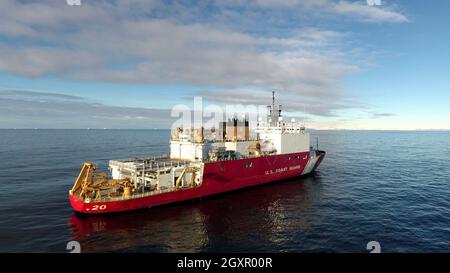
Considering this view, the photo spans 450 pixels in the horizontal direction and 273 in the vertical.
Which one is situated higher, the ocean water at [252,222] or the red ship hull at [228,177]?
the red ship hull at [228,177]

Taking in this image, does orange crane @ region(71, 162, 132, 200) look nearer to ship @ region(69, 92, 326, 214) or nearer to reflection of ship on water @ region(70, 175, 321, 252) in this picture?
ship @ region(69, 92, 326, 214)

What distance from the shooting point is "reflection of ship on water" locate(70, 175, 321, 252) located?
21.3 m

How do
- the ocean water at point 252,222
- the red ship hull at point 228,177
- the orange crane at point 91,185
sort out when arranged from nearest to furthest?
the ocean water at point 252,222, the orange crane at point 91,185, the red ship hull at point 228,177

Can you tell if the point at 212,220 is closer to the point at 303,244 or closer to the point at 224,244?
the point at 224,244

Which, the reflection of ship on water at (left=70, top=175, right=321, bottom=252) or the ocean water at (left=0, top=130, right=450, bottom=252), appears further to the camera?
the reflection of ship on water at (left=70, top=175, right=321, bottom=252)

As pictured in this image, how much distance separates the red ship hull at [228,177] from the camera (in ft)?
88.3

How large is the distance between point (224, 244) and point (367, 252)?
11.4 meters

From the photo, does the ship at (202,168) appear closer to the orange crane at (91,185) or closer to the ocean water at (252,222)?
the orange crane at (91,185)

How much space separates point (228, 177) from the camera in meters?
35.0

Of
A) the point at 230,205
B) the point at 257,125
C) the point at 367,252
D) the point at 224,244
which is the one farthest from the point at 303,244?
the point at 257,125

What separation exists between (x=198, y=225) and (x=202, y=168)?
8314mm

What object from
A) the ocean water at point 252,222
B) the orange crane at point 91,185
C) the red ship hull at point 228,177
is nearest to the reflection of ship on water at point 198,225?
the ocean water at point 252,222

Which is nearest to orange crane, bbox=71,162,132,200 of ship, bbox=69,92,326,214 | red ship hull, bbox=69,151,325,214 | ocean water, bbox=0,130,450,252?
ship, bbox=69,92,326,214
